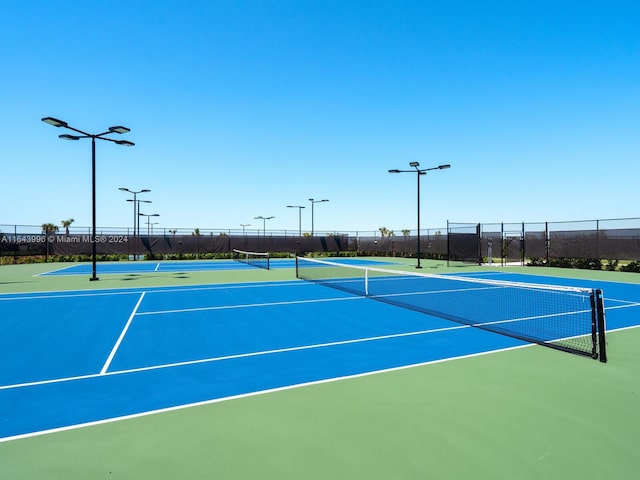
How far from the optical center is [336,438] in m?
3.44

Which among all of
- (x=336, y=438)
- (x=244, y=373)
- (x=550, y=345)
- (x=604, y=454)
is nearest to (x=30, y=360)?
(x=244, y=373)

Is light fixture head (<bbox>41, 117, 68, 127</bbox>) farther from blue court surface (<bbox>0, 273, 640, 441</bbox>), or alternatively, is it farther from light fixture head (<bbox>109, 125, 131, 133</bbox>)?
blue court surface (<bbox>0, 273, 640, 441</bbox>)

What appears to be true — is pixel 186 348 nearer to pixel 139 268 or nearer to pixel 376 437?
pixel 376 437

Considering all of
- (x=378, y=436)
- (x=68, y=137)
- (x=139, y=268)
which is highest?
(x=68, y=137)

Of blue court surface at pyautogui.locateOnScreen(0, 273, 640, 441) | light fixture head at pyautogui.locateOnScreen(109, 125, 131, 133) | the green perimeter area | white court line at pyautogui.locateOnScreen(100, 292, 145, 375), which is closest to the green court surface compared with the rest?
the green perimeter area

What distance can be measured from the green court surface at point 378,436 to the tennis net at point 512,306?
1657 mm

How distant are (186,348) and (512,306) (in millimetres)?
9075

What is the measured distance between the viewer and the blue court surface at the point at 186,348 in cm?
436

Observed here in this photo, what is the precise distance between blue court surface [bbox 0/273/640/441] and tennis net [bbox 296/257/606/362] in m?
0.73

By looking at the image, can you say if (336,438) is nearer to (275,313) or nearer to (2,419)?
(2,419)

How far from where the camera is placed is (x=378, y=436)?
3.48 metres

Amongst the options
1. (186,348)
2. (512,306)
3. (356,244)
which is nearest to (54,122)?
(186,348)

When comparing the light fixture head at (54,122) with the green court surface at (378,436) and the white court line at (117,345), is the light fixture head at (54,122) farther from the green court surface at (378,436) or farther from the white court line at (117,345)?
the green court surface at (378,436)

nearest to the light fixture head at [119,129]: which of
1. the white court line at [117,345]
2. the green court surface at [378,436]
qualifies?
the white court line at [117,345]
